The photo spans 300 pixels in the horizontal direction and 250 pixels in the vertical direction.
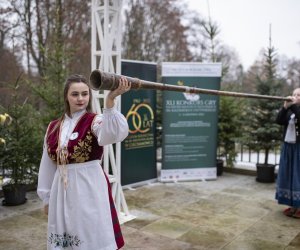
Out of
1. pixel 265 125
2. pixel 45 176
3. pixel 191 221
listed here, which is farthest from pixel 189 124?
pixel 45 176

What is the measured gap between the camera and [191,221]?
4176mm

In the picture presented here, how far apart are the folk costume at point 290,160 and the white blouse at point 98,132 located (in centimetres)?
291

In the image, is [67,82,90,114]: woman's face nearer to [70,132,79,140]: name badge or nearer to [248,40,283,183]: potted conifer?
[70,132,79,140]: name badge

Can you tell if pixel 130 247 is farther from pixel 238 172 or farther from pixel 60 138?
pixel 238 172

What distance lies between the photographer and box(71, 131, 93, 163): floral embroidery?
211 centimetres

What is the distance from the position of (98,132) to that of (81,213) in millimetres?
513

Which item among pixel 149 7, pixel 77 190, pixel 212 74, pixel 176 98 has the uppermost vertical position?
pixel 149 7

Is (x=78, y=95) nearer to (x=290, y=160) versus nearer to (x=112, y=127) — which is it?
(x=112, y=127)

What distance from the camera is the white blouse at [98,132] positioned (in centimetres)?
189

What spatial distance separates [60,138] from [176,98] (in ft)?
13.4

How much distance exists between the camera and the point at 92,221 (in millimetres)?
2146

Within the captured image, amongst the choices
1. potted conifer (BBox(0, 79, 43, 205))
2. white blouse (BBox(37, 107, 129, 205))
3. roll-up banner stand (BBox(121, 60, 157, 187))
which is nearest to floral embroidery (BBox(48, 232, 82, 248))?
white blouse (BBox(37, 107, 129, 205))

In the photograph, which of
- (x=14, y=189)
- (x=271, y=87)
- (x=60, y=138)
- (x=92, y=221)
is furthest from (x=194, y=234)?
(x=271, y=87)

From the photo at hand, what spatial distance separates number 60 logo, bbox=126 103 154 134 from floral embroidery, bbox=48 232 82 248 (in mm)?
3438
